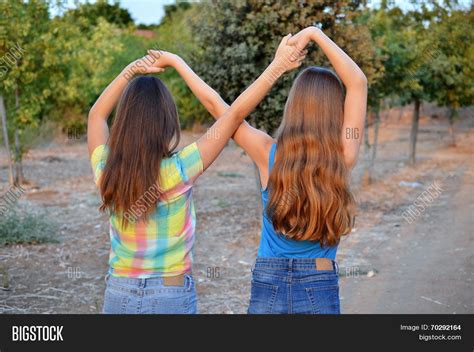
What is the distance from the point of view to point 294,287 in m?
2.88

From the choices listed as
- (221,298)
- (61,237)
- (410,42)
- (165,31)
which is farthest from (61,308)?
(165,31)

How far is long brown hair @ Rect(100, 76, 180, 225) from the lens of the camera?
2.73m

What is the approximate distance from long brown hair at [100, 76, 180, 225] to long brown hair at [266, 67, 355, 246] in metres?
0.52

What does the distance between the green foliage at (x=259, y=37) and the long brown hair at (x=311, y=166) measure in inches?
243

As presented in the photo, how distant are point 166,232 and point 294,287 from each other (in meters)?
0.64

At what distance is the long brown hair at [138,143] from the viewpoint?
8.96 ft

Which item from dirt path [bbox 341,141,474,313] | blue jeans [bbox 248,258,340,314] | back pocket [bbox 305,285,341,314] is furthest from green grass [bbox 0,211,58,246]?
back pocket [bbox 305,285,341,314]

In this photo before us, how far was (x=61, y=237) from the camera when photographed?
10.4m

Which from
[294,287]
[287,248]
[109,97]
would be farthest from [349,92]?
[109,97]

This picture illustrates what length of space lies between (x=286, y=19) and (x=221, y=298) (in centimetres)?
417

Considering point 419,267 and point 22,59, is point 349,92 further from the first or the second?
point 22,59

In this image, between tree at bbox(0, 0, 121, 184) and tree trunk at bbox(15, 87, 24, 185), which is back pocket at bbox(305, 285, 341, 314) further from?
tree trunk at bbox(15, 87, 24, 185)

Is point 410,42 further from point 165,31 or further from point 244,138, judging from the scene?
point 165,31

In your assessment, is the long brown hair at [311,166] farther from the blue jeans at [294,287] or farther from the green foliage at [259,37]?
the green foliage at [259,37]
